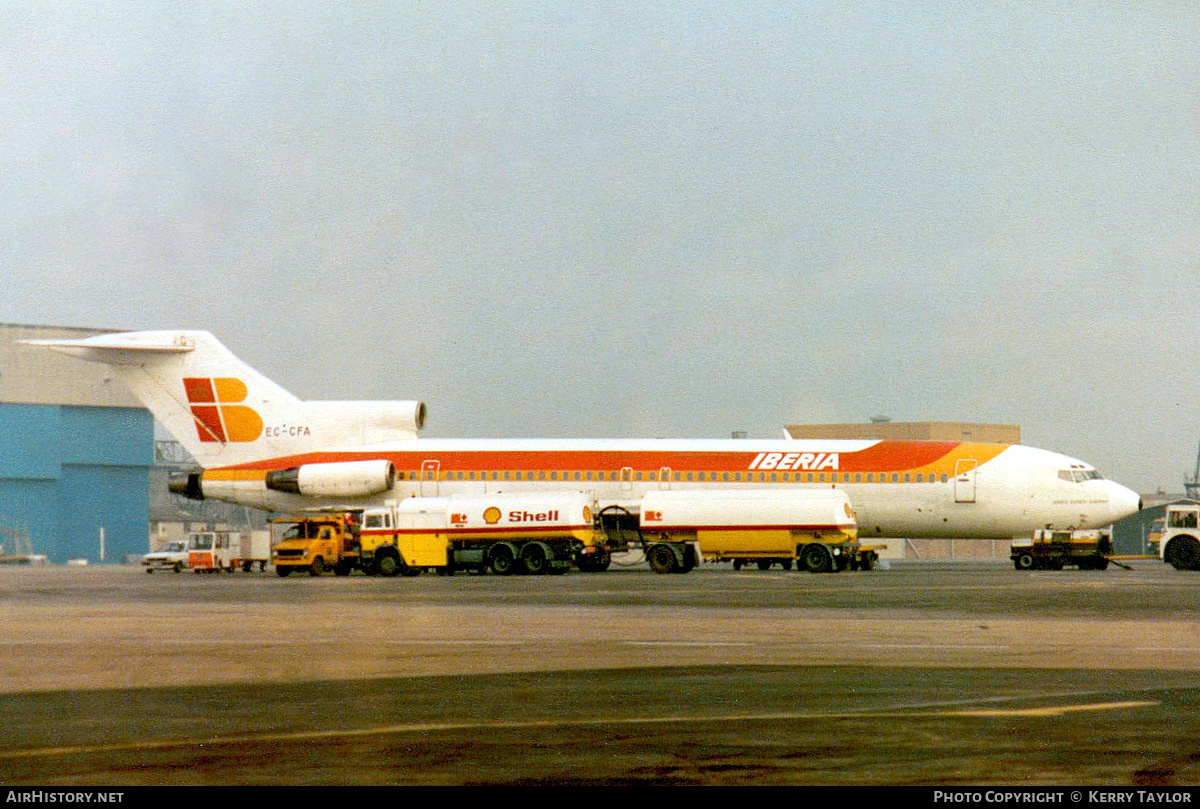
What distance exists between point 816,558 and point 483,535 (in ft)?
39.7

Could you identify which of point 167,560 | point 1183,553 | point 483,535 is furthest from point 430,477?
point 1183,553

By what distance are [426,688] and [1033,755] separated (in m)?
6.65

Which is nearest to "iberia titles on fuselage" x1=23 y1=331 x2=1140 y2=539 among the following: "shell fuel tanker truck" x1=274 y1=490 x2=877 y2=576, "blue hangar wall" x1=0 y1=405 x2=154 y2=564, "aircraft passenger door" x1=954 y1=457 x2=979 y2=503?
"aircraft passenger door" x1=954 y1=457 x2=979 y2=503

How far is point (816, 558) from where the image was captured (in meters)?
56.2

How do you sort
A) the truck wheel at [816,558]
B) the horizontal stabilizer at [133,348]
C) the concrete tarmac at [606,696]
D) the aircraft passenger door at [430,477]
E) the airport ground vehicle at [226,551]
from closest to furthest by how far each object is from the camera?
1. the concrete tarmac at [606,696]
2. the truck wheel at [816,558]
3. the aircraft passenger door at [430,477]
4. the horizontal stabilizer at [133,348]
5. the airport ground vehicle at [226,551]

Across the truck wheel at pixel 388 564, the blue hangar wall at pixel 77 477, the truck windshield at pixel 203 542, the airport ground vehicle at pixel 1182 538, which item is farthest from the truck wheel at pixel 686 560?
the blue hangar wall at pixel 77 477

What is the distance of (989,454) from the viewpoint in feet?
203

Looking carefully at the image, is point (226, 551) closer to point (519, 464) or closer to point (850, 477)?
point (519, 464)

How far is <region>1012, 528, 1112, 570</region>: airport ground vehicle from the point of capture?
64.2 m

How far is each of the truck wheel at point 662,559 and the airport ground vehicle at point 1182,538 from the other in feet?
70.4

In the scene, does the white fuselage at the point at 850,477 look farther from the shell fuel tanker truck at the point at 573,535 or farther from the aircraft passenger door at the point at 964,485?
the shell fuel tanker truck at the point at 573,535

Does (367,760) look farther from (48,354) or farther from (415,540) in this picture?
(48,354)

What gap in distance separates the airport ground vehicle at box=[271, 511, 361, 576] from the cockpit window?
91.0ft

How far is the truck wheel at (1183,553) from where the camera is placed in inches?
2499
